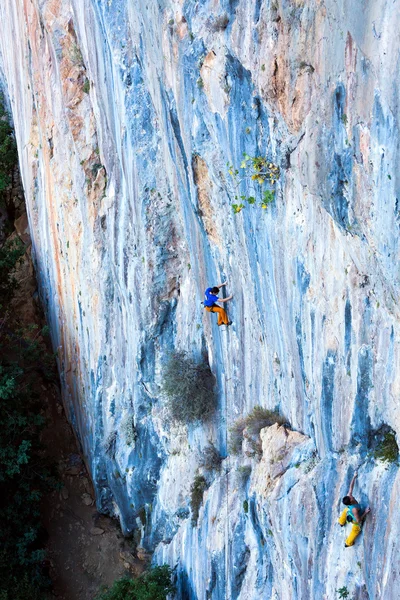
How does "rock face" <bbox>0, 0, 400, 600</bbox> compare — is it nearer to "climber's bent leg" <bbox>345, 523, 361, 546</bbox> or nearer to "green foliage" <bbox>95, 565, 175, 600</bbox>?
"climber's bent leg" <bbox>345, 523, 361, 546</bbox>

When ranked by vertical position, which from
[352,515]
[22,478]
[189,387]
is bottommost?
[352,515]

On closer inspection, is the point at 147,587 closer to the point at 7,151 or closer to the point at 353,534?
the point at 353,534

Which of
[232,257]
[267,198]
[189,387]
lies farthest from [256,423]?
[267,198]

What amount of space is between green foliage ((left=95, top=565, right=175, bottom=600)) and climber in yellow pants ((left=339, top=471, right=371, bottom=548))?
574 centimetres

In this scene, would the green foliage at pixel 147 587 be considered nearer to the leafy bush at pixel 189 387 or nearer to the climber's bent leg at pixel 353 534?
the leafy bush at pixel 189 387

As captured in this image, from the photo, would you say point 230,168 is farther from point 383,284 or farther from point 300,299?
point 383,284

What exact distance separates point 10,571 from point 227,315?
855 centimetres

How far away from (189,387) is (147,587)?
12.0 feet

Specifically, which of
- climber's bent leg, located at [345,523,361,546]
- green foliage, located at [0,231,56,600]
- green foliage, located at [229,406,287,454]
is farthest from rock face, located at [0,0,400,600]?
green foliage, located at [0,231,56,600]

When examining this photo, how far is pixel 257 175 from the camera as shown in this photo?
769cm

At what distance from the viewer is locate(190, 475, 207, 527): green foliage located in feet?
38.6

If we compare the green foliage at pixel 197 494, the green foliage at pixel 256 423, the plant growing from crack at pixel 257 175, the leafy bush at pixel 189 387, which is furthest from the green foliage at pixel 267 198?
the green foliage at pixel 197 494

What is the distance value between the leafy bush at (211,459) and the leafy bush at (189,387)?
540 millimetres

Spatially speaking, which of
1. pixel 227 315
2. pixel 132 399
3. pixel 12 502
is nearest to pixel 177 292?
pixel 227 315
